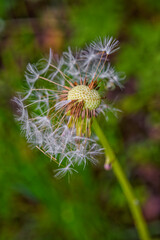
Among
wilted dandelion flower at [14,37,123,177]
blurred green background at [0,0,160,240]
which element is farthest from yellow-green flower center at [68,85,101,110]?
blurred green background at [0,0,160,240]

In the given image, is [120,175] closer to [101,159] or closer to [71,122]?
[71,122]

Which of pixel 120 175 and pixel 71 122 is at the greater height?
pixel 71 122

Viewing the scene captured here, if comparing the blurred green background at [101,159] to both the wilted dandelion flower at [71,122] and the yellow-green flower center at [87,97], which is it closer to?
the wilted dandelion flower at [71,122]

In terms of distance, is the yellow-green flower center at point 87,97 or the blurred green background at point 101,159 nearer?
the yellow-green flower center at point 87,97

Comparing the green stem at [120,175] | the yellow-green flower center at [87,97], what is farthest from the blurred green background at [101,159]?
the yellow-green flower center at [87,97]

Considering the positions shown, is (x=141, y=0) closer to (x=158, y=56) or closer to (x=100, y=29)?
(x=100, y=29)

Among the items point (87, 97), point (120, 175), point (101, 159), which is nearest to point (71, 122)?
point (87, 97)
